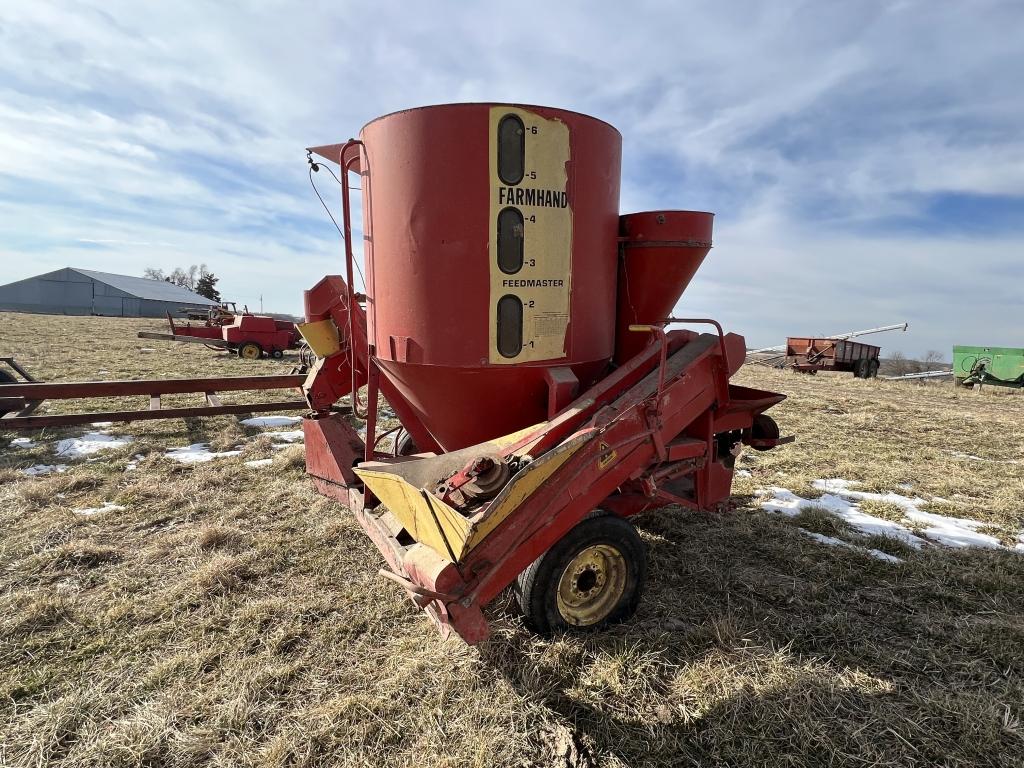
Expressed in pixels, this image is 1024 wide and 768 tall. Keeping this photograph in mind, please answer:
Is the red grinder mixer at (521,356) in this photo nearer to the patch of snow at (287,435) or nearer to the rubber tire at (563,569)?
the rubber tire at (563,569)

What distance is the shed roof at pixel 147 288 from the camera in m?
65.4

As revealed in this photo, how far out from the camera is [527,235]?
321 centimetres

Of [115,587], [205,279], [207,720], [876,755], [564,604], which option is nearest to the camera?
[876,755]

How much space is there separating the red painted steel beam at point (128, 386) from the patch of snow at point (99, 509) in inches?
84.7

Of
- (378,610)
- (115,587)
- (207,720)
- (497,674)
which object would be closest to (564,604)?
(497,674)

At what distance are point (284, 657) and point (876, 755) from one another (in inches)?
120

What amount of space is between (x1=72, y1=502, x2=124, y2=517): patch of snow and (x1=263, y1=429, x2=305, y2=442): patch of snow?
8.44ft

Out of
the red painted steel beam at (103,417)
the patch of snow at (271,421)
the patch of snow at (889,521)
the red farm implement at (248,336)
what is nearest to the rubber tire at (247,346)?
the red farm implement at (248,336)

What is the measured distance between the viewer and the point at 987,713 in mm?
2639

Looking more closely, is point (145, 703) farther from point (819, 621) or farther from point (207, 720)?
point (819, 621)

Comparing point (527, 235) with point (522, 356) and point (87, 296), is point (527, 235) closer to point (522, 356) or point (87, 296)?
point (522, 356)

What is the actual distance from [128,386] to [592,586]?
670 centimetres

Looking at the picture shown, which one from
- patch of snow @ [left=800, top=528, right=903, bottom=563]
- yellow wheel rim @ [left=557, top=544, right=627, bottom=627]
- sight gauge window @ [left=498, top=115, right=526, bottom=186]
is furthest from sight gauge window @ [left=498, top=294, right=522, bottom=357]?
patch of snow @ [left=800, top=528, right=903, bottom=563]

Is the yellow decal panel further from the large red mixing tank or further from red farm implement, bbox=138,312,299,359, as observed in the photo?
red farm implement, bbox=138,312,299,359
